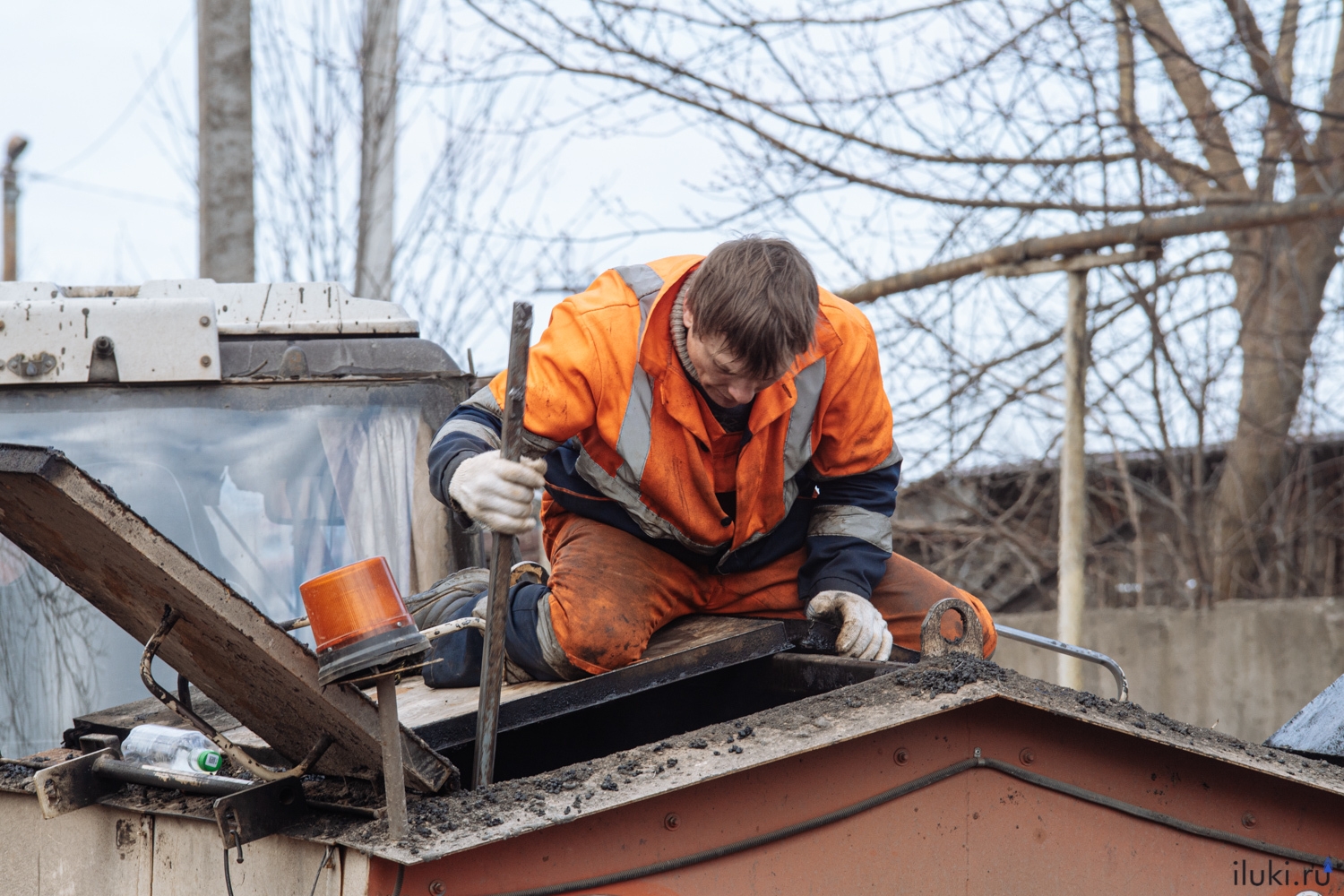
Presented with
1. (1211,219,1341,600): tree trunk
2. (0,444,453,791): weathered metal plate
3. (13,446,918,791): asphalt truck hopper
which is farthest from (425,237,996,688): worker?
(1211,219,1341,600): tree trunk

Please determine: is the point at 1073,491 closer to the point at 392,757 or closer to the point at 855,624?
the point at 855,624

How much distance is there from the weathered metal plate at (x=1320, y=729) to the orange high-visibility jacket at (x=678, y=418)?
896mm

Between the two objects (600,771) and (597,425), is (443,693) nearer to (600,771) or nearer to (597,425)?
(597,425)

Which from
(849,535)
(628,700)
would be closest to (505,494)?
(628,700)

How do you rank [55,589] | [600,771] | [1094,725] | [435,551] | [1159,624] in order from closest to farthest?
[600,771] → [1094,725] → [55,589] → [435,551] → [1159,624]

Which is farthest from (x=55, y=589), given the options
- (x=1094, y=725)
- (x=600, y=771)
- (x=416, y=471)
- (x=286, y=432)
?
(x=1094, y=725)

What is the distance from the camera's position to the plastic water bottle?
212 cm

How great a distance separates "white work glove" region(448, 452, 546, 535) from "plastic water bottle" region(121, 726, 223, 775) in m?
0.58

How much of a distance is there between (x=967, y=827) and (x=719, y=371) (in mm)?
999

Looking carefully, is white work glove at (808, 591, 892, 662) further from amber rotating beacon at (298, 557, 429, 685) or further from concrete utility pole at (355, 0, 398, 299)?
concrete utility pole at (355, 0, 398, 299)

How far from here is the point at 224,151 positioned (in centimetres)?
618

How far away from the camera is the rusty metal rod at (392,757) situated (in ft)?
5.33

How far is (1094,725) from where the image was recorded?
190 cm

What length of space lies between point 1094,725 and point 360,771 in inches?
42.1
